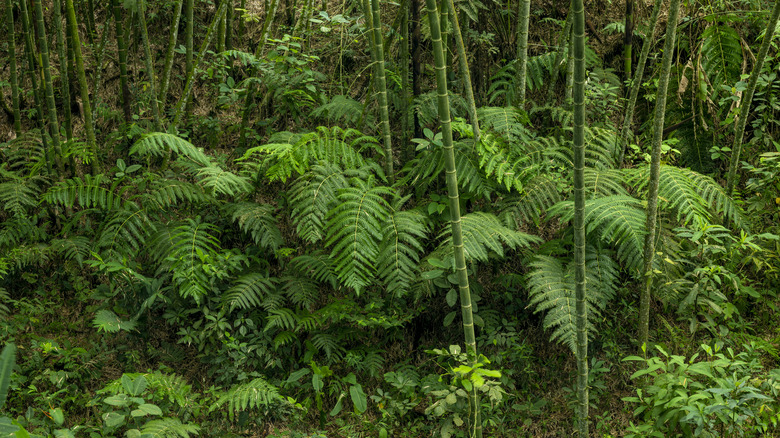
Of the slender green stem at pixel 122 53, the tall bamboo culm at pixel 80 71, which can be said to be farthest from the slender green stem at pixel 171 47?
the tall bamboo culm at pixel 80 71

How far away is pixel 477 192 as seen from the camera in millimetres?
3443

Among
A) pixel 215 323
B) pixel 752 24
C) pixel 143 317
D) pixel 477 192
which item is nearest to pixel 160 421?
pixel 215 323

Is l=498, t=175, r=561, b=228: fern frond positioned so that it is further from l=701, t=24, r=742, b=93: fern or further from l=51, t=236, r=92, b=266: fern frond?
l=51, t=236, r=92, b=266: fern frond

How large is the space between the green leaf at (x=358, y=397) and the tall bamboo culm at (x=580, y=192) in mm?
1157

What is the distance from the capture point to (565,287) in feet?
10.4

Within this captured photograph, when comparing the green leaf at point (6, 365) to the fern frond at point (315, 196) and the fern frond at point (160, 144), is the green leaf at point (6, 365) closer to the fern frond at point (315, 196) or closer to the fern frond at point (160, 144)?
the fern frond at point (315, 196)

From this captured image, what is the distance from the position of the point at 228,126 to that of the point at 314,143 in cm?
170

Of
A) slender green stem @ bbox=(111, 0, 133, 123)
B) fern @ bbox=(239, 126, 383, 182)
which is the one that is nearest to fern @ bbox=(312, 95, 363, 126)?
fern @ bbox=(239, 126, 383, 182)

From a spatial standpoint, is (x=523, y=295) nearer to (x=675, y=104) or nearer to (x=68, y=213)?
(x=675, y=104)

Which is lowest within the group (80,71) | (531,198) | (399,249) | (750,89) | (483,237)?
(399,249)

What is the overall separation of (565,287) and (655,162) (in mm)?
821

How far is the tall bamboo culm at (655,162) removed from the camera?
272 cm

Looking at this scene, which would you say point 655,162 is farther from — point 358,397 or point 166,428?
point 166,428

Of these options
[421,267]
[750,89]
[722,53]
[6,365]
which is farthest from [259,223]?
[722,53]
